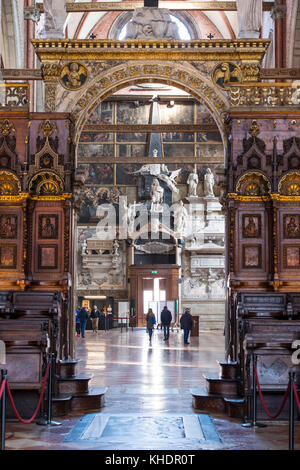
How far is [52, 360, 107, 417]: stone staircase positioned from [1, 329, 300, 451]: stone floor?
0.63 ft

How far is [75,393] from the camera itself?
10664 millimetres

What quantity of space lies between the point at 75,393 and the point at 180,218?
69.0 feet

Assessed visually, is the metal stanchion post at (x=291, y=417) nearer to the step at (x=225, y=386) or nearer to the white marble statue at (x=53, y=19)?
the step at (x=225, y=386)

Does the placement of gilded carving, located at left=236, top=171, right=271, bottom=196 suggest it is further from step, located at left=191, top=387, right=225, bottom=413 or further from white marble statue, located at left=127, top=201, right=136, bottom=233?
white marble statue, located at left=127, top=201, right=136, bottom=233

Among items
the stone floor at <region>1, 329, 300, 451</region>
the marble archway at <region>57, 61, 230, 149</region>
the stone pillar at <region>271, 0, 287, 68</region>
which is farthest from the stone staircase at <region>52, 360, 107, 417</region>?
the stone pillar at <region>271, 0, 287, 68</region>

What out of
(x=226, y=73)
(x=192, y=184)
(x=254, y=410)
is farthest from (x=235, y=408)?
(x=192, y=184)

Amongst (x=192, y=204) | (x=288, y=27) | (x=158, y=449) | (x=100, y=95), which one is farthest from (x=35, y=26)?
(x=158, y=449)

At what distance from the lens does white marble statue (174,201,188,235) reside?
3097 centimetres

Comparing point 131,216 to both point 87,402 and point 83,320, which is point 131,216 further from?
point 87,402

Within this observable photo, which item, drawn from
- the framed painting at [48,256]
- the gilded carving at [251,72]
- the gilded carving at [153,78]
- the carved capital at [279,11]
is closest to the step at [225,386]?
the framed painting at [48,256]

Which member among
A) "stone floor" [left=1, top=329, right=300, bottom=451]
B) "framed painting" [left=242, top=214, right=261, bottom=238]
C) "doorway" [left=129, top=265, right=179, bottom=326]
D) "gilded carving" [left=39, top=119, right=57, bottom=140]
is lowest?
"stone floor" [left=1, top=329, right=300, bottom=451]

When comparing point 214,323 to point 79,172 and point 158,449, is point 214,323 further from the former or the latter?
point 158,449
